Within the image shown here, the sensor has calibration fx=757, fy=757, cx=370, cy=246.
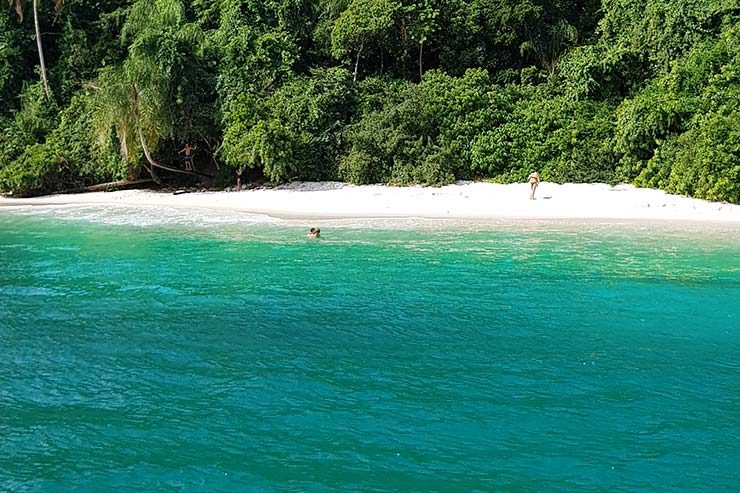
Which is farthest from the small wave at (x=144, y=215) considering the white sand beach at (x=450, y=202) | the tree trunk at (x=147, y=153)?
the tree trunk at (x=147, y=153)

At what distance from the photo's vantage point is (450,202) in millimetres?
24703

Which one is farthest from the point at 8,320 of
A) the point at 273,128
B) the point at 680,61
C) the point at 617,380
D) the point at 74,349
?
the point at 680,61

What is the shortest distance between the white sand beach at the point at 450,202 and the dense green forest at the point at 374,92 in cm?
75

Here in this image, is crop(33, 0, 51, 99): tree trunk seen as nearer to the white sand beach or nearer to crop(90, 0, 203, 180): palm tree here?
crop(90, 0, 203, 180): palm tree

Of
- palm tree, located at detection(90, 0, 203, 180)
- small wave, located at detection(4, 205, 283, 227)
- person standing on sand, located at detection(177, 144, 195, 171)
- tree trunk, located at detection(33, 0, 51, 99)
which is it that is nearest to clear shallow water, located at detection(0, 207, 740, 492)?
small wave, located at detection(4, 205, 283, 227)

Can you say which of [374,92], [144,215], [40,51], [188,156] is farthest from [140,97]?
[374,92]

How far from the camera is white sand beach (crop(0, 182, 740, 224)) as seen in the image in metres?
22.2

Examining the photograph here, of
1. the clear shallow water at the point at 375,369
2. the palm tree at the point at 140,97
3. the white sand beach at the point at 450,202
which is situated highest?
the palm tree at the point at 140,97

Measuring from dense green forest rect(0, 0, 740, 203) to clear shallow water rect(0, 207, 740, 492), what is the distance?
901 cm

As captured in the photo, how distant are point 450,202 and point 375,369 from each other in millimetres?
15475

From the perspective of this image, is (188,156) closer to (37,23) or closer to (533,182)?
(37,23)

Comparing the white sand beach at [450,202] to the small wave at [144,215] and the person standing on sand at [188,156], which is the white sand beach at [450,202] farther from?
the person standing on sand at [188,156]

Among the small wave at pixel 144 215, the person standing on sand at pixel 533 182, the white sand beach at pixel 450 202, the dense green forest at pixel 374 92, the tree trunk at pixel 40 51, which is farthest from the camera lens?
the tree trunk at pixel 40 51

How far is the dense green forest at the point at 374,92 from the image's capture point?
84.4ft
